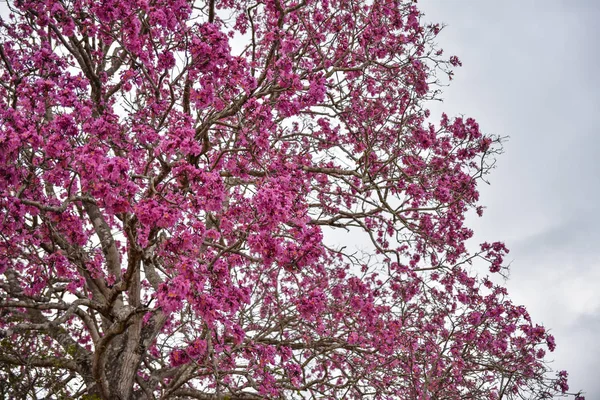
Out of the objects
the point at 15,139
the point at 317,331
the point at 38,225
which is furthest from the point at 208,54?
the point at 317,331

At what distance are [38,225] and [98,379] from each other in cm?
228

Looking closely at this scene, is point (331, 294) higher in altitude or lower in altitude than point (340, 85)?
lower

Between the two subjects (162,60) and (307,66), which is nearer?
(162,60)

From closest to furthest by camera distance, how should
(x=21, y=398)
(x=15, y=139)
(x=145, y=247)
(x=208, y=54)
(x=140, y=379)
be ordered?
(x=15, y=139) → (x=145, y=247) → (x=208, y=54) → (x=21, y=398) → (x=140, y=379)

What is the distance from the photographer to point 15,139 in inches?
179

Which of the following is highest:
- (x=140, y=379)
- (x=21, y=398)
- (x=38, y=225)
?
(x=38, y=225)

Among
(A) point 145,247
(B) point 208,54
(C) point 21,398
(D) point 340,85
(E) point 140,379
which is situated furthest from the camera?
(D) point 340,85

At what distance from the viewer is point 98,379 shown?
245 inches

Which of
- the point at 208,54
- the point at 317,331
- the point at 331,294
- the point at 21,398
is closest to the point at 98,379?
the point at 21,398

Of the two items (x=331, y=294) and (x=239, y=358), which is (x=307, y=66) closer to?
(x=331, y=294)

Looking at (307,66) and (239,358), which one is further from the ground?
(307,66)

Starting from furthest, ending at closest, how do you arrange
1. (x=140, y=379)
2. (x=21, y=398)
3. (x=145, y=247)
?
(x=140, y=379) → (x=21, y=398) → (x=145, y=247)

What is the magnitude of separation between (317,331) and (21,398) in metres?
4.16

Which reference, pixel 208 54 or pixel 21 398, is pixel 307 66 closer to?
pixel 208 54
